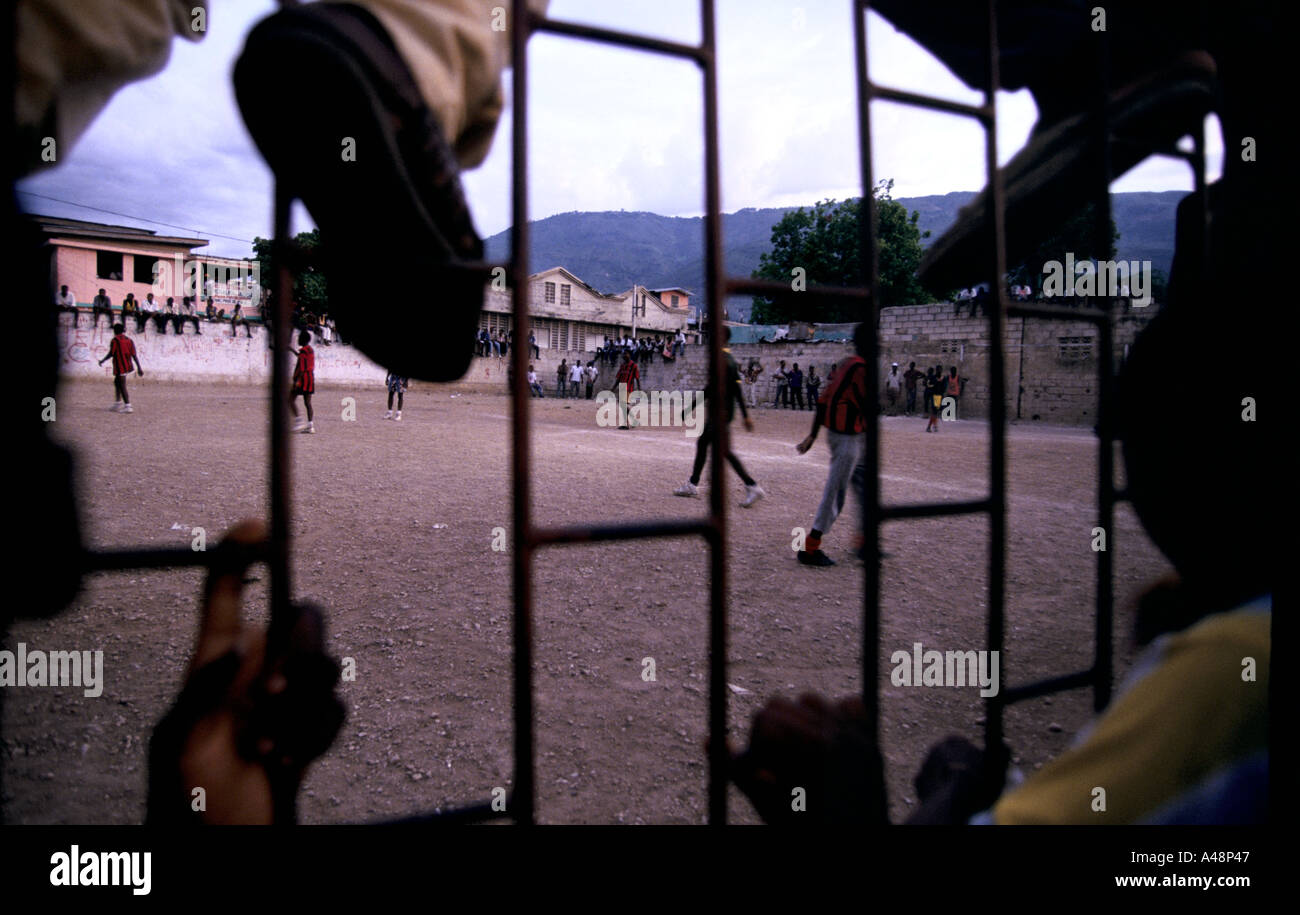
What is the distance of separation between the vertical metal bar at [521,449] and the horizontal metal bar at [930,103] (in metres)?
0.51

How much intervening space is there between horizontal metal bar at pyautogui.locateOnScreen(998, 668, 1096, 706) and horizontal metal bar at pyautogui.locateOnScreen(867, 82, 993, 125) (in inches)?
35.8

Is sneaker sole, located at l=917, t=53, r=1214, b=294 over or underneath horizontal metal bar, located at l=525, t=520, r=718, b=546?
over

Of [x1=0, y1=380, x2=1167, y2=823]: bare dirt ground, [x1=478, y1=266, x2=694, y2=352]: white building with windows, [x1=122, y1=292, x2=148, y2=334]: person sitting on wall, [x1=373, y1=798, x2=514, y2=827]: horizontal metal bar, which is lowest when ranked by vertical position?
[x1=0, y1=380, x2=1167, y2=823]: bare dirt ground

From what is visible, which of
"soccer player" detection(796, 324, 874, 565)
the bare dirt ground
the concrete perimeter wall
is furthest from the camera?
the concrete perimeter wall

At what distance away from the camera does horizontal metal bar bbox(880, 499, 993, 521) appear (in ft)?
3.26

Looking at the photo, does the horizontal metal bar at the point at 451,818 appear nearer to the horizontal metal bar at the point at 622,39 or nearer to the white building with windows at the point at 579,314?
the horizontal metal bar at the point at 622,39

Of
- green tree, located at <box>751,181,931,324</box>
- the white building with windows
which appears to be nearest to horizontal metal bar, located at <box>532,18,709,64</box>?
green tree, located at <box>751,181,931,324</box>

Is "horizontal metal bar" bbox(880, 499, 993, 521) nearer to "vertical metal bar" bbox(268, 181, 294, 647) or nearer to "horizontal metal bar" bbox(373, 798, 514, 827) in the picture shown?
"horizontal metal bar" bbox(373, 798, 514, 827)

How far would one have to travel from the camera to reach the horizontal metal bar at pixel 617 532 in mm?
787

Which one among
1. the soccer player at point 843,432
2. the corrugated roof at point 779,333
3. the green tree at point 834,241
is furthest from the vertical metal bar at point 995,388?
the green tree at point 834,241
